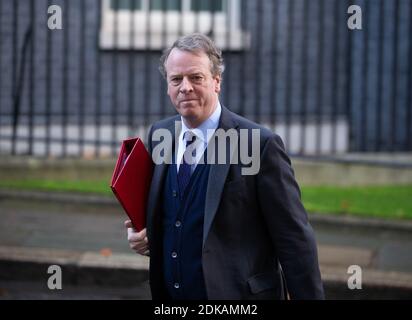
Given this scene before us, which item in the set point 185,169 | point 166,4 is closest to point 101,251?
point 166,4

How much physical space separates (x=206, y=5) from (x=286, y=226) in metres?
7.14

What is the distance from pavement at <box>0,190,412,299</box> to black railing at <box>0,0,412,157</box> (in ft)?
3.48

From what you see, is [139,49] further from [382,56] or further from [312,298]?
[312,298]

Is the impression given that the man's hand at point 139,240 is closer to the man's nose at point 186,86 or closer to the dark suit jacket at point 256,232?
the dark suit jacket at point 256,232

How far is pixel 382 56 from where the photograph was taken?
10789 mm

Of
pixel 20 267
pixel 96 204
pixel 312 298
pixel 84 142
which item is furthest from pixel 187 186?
pixel 84 142

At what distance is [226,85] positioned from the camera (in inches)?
443

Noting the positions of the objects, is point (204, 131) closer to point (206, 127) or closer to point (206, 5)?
point (206, 127)

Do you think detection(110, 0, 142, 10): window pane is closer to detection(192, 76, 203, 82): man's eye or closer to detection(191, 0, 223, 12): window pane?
detection(191, 0, 223, 12): window pane

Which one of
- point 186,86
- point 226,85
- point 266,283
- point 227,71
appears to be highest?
point 186,86

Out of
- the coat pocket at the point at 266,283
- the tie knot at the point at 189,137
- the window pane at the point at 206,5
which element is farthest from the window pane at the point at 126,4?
the coat pocket at the point at 266,283

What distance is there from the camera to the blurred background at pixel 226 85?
34.8 ft

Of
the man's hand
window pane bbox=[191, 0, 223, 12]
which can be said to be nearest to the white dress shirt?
the man's hand

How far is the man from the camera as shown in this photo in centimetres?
420
